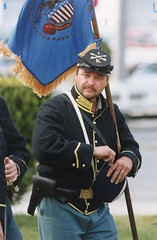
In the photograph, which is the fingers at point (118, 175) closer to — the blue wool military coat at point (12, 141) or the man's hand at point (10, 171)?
the blue wool military coat at point (12, 141)

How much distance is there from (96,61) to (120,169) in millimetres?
696

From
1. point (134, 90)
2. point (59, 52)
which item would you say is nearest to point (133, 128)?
point (134, 90)

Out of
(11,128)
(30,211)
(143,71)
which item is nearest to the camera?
(11,128)

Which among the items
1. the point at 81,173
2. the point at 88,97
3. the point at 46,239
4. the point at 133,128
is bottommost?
the point at 133,128

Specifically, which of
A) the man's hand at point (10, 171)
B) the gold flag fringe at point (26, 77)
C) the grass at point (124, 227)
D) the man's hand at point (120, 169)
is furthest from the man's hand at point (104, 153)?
the grass at point (124, 227)

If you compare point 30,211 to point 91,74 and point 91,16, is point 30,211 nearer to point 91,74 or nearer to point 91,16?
point 91,74

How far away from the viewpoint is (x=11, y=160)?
5.52 m

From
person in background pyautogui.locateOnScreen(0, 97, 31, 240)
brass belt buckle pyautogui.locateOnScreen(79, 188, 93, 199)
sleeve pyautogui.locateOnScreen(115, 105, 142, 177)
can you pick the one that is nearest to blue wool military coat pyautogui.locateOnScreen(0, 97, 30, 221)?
person in background pyautogui.locateOnScreen(0, 97, 31, 240)

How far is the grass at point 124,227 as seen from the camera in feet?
28.6

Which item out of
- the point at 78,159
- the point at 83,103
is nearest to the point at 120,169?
the point at 78,159

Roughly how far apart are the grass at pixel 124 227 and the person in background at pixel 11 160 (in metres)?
3.01

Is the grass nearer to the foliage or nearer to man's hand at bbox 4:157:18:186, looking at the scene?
the foliage

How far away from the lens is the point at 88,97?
5.86 m

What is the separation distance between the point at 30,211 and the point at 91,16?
140cm
